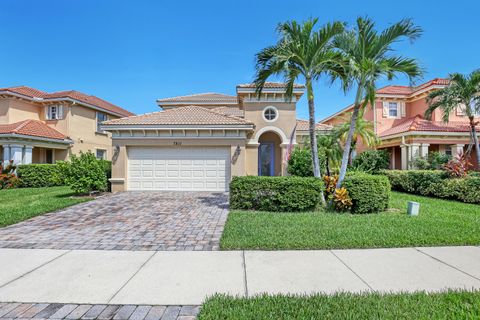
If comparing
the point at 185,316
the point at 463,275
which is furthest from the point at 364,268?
the point at 185,316

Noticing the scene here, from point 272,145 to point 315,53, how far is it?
8.85 m

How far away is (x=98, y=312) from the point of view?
9.82 ft

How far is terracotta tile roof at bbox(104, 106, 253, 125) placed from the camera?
13188 mm

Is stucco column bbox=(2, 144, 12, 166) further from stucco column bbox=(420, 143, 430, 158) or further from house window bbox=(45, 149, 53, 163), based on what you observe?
stucco column bbox=(420, 143, 430, 158)

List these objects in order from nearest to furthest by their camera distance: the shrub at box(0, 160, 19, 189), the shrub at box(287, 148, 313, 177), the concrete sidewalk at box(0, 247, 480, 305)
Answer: the concrete sidewalk at box(0, 247, 480, 305)
the shrub at box(287, 148, 313, 177)
the shrub at box(0, 160, 19, 189)

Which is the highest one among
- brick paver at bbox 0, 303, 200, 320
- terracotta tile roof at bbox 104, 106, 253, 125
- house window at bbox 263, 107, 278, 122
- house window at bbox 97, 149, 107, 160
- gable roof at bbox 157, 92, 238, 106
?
gable roof at bbox 157, 92, 238, 106

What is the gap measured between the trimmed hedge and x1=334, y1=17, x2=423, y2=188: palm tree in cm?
614

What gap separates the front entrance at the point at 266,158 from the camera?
54.8 ft

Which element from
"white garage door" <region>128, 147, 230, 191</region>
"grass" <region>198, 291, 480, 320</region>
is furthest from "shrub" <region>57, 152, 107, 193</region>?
"grass" <region>198, 291, 480, 320</region>

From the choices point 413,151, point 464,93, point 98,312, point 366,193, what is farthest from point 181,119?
point 464,93

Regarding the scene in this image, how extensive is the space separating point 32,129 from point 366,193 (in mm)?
21611

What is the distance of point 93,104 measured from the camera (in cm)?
2106

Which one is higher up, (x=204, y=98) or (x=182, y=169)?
(x=204, y=98)

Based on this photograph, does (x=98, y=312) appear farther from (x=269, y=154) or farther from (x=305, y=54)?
(x=269, y=154)
